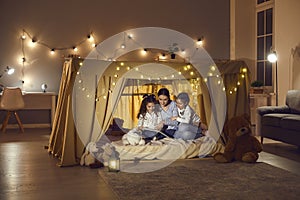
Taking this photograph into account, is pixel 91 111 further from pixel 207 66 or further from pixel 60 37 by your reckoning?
pixel 60 37

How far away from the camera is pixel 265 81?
23.0 feet

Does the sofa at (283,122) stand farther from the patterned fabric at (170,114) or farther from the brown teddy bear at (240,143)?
the patterned fabric at (170,114)

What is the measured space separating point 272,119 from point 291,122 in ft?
1.40

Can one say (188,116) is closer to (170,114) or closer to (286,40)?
(170,114)

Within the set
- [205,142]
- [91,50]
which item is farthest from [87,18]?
[205,142]

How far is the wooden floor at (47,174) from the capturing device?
263cm

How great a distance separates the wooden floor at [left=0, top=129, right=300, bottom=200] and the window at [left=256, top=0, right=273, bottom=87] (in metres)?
2.42

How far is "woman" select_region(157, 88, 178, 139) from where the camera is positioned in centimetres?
418

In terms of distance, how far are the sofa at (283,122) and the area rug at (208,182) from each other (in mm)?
890

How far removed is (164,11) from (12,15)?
9.46ft

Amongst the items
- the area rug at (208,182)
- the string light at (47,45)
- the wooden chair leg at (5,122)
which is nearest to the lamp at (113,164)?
the area rug at (208,182)

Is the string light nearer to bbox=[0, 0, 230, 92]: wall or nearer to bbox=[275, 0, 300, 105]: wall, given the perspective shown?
bbox=[0, 0, 230, 92]: wall

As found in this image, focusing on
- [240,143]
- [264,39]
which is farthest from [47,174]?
[264,39]

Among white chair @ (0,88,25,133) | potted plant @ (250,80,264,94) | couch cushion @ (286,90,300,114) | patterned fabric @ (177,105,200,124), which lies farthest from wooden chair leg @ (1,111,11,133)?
couch cushion @ (286,90,300,114)
